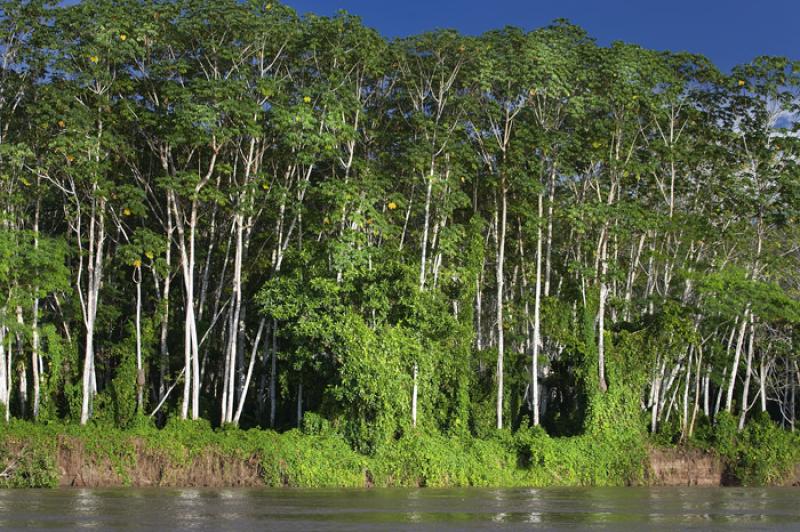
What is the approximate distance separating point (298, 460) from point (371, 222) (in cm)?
782

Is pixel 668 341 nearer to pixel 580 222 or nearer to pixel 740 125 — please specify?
pixel 580 222

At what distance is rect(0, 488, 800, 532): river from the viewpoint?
703 inches

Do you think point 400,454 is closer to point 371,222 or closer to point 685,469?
point 371,222

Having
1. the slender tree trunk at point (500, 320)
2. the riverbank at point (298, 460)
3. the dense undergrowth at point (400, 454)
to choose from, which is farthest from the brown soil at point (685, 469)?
the slender tree trunk at point (500, 320)

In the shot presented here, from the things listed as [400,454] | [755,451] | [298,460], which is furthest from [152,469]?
[755,451]

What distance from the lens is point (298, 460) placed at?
2947 centimetres

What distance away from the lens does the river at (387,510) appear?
17844 mm

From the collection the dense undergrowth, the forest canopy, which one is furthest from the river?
the forest canopy

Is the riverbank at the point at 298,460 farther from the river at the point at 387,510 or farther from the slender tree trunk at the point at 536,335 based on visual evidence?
the river at the point at 387,510

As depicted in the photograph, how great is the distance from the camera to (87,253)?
104ft

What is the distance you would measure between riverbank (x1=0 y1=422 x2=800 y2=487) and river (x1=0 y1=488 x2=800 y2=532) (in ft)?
5.96

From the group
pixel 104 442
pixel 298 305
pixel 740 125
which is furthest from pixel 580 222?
pixel 104 442


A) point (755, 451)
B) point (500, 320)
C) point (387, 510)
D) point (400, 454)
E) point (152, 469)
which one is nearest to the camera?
point (387, 510)

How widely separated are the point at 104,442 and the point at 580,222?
663 inches
